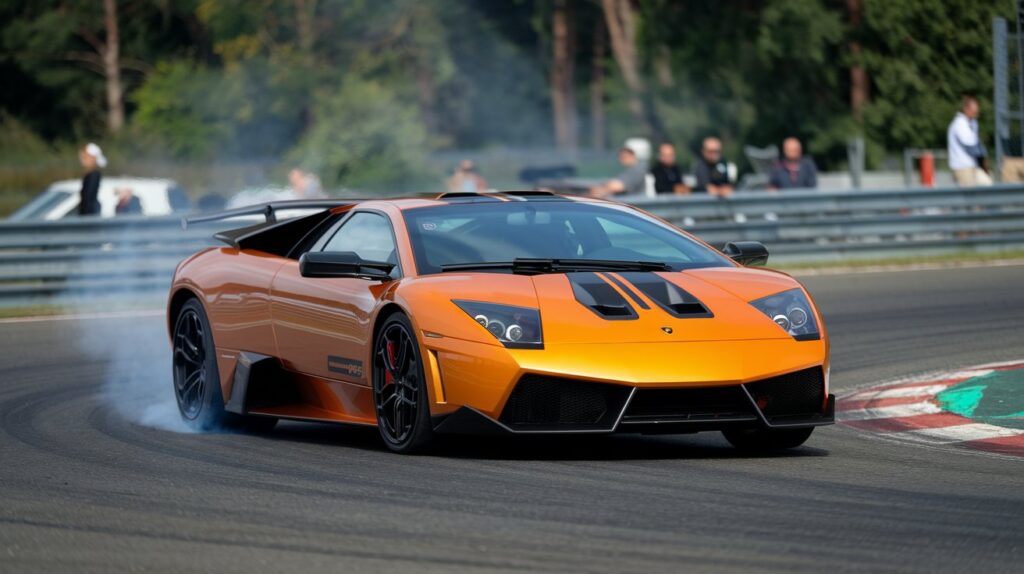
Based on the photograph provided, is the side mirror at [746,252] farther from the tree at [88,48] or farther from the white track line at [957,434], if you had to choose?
the tree at [88,48]

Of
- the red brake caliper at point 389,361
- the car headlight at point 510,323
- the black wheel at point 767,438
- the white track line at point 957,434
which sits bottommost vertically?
the white track line at point 957,434

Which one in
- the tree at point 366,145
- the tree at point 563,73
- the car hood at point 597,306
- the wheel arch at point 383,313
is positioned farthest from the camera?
the tree at point 563,73

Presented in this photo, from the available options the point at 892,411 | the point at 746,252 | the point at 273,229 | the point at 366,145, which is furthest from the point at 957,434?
the point at 366,145

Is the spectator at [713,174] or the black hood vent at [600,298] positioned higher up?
the black hood vent at [600,298]

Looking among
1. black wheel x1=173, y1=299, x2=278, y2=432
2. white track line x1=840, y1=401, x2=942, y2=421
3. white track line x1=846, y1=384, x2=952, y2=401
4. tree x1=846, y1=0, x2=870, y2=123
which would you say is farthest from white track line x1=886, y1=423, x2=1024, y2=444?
tree x1=846, y1=0, x2=870, y2=123

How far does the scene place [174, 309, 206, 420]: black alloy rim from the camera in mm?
9406

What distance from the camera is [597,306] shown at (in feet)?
24.1

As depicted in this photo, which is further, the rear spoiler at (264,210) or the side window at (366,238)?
the rear spoiler at (264,210)

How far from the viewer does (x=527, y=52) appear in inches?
3494

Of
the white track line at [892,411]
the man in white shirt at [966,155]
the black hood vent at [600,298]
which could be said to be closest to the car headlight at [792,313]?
Result: the black hood vent at [600,298]

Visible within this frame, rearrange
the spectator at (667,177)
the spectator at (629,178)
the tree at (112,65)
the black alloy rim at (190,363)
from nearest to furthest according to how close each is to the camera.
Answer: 1. the black alloy rim at (190,363)
2. the spectator at (629,178)
3. the spectator at (667,177)
4. the tree at (112,65)

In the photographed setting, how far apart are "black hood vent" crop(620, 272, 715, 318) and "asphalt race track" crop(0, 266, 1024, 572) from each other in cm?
61

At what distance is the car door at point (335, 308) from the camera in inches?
315

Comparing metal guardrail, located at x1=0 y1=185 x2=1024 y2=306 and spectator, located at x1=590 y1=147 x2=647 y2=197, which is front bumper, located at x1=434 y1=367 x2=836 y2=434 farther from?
spectator, located at x1=590 y1=147 x2=647 y2=197
